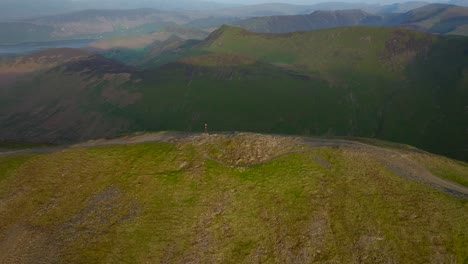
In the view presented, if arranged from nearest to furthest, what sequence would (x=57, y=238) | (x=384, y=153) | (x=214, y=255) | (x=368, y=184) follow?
(x=214, y=255), (x=57, y=238), (x=368, y=184), (x=384, y=153)

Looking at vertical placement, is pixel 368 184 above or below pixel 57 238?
above

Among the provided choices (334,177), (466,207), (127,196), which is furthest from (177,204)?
(466,207)

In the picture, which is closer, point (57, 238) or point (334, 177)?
point (57, 238)

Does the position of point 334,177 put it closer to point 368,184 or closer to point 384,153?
point 368,184

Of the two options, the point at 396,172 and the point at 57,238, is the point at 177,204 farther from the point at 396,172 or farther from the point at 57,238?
the point at 396,172

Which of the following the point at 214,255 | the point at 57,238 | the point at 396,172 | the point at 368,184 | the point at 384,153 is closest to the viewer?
the point at 214,255

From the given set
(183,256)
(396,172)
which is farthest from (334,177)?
(183,256)
